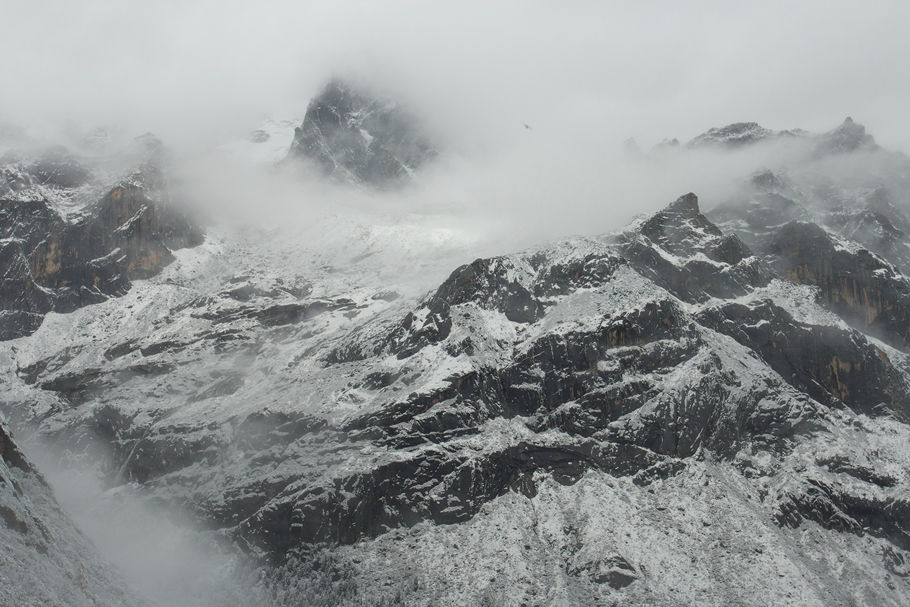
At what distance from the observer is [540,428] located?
503 feet

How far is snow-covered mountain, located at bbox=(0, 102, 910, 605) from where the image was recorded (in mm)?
128000

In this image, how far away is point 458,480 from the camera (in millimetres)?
140750

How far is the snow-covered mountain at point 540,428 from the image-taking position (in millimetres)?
128000

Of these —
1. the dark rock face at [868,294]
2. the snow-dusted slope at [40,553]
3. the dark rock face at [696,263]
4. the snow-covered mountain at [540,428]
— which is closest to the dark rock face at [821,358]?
the snow-covered mountain at [540,428]

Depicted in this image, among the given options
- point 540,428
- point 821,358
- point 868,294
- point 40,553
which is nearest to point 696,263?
point 821,358

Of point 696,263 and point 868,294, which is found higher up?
point 696,263

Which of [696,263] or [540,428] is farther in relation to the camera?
[696,263]

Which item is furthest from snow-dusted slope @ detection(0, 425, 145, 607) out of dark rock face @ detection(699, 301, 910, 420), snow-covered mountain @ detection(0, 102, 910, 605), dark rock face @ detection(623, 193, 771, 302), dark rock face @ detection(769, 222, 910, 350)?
dark rock face @ detection(769, 222, 910, 350)

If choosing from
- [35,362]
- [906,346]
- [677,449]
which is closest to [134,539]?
[35,362]

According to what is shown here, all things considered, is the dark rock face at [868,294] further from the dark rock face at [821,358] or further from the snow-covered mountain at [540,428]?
the dark rock face at [821,358]

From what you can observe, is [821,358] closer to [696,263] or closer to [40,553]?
[696,263]

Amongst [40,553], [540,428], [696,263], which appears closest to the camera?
[40,553]

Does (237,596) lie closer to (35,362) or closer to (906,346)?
(35,362)

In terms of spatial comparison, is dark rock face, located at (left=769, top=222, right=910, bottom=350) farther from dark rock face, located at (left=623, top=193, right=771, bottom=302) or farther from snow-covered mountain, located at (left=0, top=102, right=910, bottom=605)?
dark rock face, located at (left=623, top=193, right=771, bottom=302)
